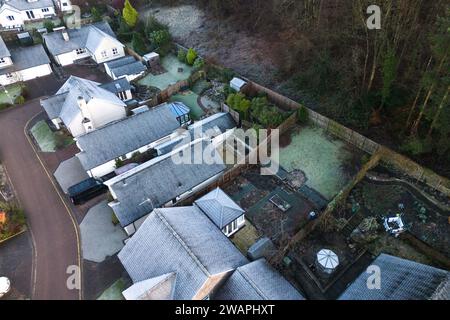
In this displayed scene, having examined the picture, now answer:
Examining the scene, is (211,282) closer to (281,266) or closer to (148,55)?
(281,266)

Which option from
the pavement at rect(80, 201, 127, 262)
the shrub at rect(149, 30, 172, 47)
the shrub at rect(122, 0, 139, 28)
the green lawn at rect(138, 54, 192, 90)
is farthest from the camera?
the shrub at rect(122, 0, 139, 28)

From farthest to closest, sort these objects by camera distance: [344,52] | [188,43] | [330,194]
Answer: [188,43] < [344,52] < [330,194]

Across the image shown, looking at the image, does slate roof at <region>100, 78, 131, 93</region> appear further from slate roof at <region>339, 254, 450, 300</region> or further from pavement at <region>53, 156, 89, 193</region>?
slate roof at <region>339, 254, 450, 300</region>

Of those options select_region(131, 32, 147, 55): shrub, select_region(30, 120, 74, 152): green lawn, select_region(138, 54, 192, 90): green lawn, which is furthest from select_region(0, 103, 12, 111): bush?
select_region(131, 32, 147, 55): shrub

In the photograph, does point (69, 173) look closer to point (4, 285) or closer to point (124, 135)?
point (124, 135)

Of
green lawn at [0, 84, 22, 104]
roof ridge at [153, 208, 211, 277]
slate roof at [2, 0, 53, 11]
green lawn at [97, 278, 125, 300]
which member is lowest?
green lawn at [97, 278, 125, 300]

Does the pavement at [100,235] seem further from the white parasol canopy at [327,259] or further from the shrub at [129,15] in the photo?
the shrub at [129,15]
